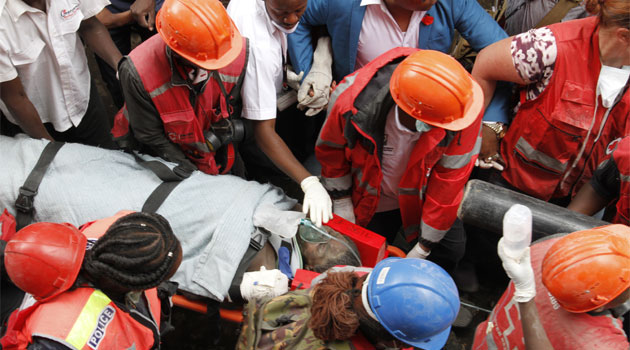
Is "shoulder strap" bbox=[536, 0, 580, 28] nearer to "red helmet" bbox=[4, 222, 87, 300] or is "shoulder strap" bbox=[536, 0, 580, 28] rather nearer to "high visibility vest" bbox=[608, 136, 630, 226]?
"high visibility vest" bbox=[608, 136, 630, 226]

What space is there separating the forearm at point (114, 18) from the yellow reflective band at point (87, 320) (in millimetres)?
2075

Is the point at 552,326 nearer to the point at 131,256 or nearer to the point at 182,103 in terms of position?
the point at 131,256

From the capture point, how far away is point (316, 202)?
2297mm

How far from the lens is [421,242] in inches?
96.3

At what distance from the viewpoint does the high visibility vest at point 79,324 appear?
1415mm

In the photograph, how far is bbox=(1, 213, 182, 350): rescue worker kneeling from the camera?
4.68ft

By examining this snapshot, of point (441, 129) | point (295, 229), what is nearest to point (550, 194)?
point (441, 129)

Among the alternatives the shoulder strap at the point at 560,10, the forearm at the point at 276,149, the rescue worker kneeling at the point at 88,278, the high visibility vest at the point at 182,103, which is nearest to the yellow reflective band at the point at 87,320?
the rescue worker kneeling at the point at 88,278

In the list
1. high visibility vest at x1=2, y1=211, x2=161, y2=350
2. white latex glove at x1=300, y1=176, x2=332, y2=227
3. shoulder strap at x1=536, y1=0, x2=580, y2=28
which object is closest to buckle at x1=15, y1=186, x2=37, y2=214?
high visibility vest at x1=2, y1=211, x2=161, y2=350

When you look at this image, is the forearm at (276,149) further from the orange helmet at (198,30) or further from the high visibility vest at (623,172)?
the high visibility vest at (623,172)

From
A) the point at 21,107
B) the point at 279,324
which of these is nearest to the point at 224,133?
the point at 21,107

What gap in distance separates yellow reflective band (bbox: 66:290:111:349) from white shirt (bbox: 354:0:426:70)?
193cm

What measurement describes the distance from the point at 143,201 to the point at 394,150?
4.13 feet

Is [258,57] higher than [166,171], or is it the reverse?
[258,57]
